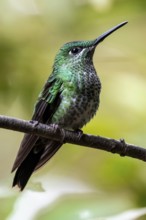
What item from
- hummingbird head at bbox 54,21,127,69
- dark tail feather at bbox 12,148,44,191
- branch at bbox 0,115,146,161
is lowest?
dark tail feather at bbox 12,148,44,191

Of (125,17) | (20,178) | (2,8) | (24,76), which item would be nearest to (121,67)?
(125,17)

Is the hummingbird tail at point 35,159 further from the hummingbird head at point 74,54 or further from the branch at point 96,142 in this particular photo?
the hummingbird head at point 74,54

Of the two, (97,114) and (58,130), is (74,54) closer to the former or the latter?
(97,114)

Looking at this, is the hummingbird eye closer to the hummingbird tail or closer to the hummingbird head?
the hummingbird head

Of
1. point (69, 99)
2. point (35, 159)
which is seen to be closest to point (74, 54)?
point (69, 99)

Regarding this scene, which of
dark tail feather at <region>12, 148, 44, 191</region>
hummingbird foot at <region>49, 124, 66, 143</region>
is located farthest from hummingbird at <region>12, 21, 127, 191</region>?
hummingbird foot at <region>49, 124, 66, 143</region>
